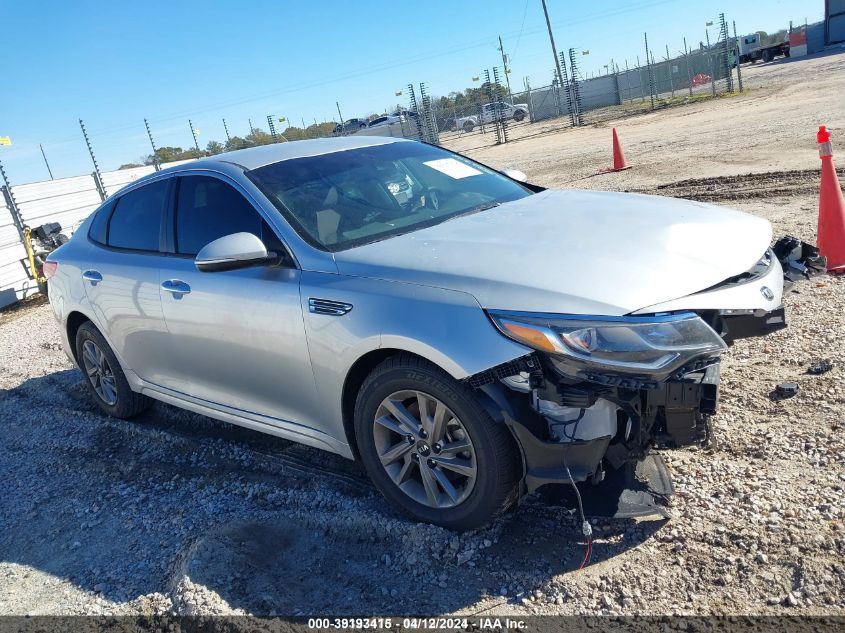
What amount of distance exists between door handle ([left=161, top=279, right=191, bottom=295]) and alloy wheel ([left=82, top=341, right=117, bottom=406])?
140 centimetres

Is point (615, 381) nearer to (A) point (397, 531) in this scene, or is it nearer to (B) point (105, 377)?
(A) point (397, 531)

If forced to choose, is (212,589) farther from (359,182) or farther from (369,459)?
(359,182)

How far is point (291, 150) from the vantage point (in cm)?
443

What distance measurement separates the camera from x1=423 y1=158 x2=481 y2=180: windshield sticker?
14.8 feet

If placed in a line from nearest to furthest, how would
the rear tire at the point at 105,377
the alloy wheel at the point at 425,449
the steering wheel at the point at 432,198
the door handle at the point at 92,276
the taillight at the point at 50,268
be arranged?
Answer: the alloy wheel at the point at 425,449, the steering wheel at the point at 432,198, the door handle at the point at 92,276, the rear tire at the point at 105,377, the taillight at the point at 50,268

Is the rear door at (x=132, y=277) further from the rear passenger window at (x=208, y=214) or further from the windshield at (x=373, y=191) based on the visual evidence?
the windshield at (x=373, y=191)

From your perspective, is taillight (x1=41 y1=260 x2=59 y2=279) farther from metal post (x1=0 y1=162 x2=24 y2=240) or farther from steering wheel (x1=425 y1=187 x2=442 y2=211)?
metal post (x1=0 y1=162 x2=24 y2=240)

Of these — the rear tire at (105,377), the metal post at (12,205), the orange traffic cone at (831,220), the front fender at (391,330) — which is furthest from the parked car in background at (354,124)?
the front fender at (391,330)

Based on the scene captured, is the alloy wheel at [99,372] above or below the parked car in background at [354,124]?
below

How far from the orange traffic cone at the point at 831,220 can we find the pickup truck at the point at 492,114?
1056 inches

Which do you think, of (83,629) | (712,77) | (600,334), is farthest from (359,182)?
(712,77)

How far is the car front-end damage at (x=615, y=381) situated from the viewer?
264 cm

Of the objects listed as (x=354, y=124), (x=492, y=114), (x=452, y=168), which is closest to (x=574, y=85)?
(x=492, y=114)

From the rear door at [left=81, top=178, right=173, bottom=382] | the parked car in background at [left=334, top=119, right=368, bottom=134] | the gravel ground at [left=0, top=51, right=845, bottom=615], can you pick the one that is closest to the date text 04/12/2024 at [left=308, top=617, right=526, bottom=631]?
the gravel ground at [left=0, top=51, right=845, bottom=615]
